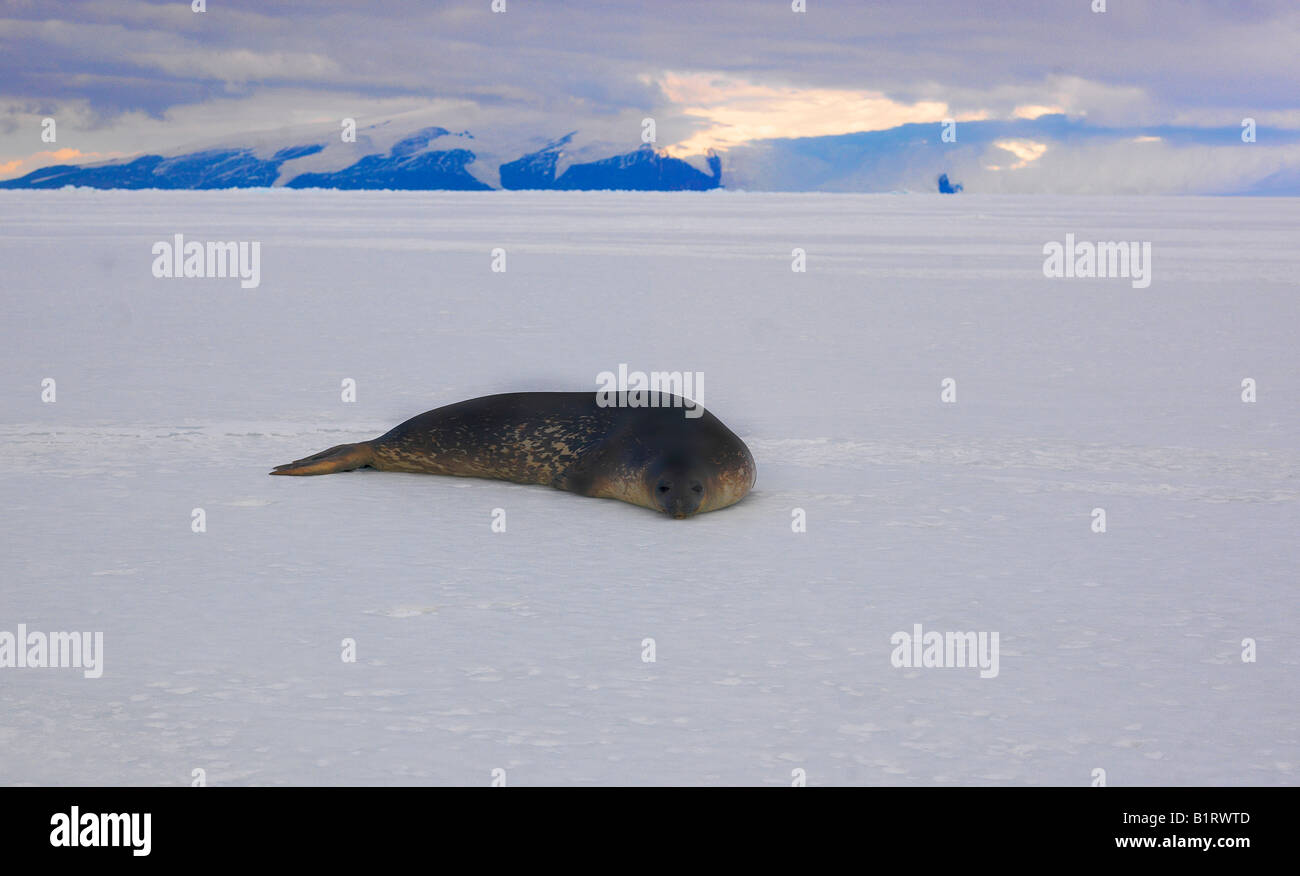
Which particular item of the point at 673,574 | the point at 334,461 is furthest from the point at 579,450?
the point at 673,574

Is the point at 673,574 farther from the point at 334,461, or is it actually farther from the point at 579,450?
the point at 334,461

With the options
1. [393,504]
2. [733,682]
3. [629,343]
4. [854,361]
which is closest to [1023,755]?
[733,682]

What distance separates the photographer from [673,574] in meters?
5.14

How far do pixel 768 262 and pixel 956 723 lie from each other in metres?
22.1

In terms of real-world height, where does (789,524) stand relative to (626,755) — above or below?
above

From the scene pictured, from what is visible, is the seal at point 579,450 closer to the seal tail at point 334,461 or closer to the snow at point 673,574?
the seal tail at point 334,461

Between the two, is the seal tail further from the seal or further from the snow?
the snow

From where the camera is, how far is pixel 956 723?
366 cm

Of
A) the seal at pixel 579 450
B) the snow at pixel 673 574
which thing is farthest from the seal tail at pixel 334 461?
the snow at pixel 673 574

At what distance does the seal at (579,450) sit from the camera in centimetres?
620

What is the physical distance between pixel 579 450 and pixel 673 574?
160cm

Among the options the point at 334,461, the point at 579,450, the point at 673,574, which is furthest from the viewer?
the point at 334,461

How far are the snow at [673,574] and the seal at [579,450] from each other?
131mm
